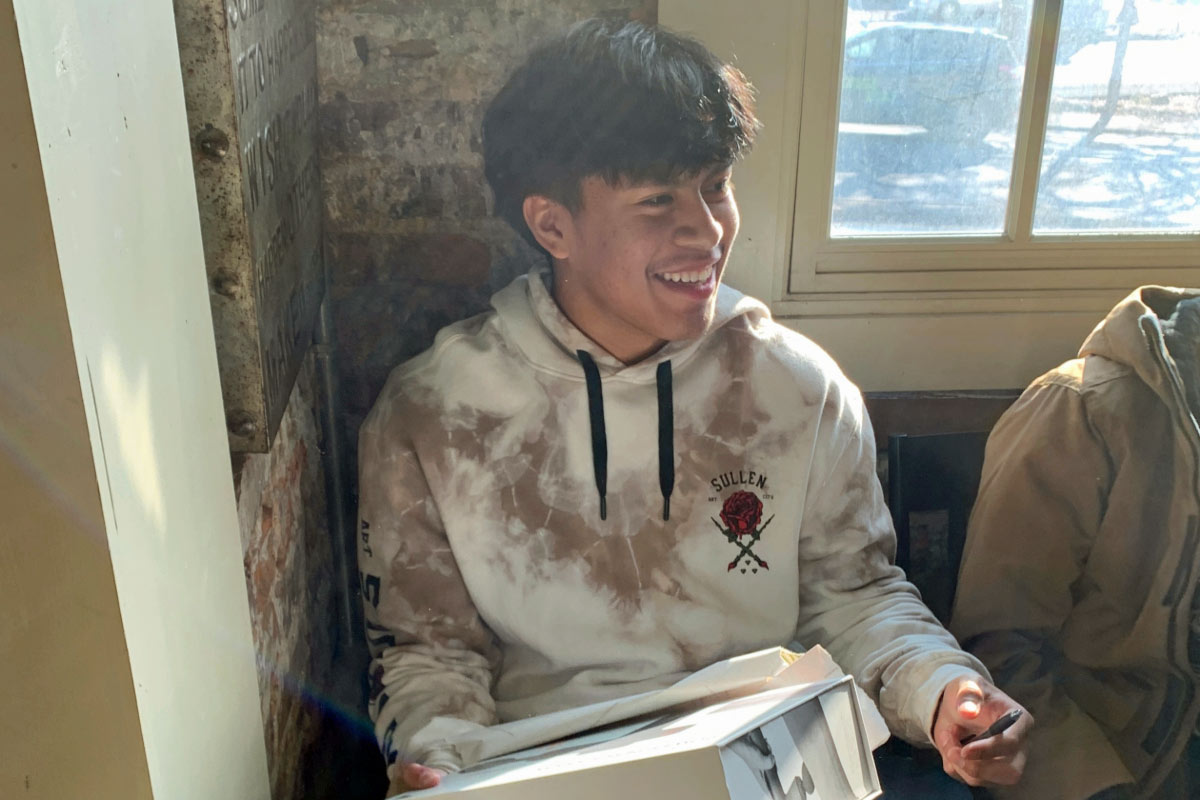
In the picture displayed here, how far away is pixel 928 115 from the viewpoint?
1556 millimetres

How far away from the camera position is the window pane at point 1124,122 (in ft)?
5.02

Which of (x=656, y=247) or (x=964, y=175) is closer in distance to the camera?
(x=656, y=247)

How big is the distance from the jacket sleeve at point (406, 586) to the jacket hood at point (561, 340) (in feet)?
0.56

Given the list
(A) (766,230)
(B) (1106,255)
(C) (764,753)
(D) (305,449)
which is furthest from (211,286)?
(B) (1106,255)

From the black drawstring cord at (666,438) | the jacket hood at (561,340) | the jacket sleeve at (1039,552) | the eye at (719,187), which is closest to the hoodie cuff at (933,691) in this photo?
the jacket sleeve at (1039,552)

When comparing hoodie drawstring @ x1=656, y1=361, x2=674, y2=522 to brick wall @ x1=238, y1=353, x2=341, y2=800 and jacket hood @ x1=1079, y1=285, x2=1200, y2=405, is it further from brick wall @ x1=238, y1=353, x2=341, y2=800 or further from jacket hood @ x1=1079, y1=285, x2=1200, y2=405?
jacket hood @ x1=1079, y1=285, x2=1200, y2=405

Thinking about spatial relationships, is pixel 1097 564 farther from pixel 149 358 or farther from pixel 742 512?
pixel 149 358

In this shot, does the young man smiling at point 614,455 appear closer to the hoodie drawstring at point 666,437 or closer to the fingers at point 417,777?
the hoodie drawstring at point 666,437

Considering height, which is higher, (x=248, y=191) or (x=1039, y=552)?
(x=248, y=191)

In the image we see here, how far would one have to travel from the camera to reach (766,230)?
1.55 meters

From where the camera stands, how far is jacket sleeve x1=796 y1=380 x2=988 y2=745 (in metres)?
1.25

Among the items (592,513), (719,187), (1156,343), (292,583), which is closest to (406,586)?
(292,583)

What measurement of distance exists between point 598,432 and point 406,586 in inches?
11.4

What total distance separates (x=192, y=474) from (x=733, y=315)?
2.36 ft
